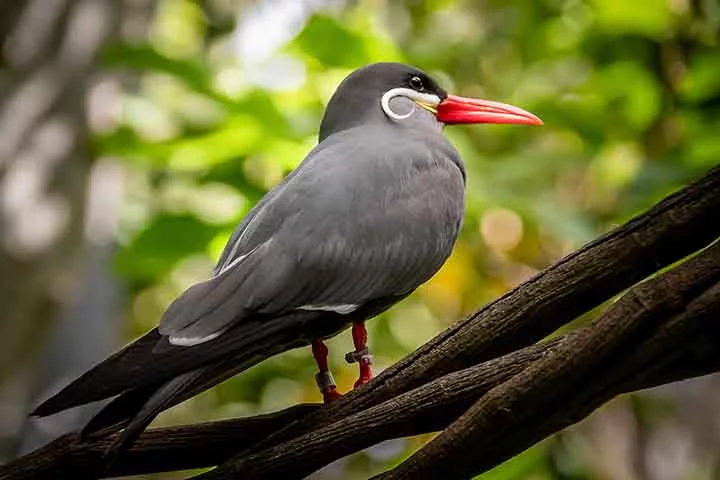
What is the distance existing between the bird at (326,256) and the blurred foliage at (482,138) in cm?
21

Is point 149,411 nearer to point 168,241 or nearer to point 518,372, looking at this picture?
point 518,372

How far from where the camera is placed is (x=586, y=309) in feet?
3.66

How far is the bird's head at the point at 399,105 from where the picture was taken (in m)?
1.73

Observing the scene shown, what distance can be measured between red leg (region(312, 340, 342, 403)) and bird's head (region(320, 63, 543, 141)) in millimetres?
334

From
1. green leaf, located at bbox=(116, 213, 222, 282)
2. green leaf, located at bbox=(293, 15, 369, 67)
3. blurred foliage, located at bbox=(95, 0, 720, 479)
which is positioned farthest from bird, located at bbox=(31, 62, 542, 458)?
green leaf, located at bbox=(293, 15, 369, 67)

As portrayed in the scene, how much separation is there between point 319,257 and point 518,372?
42 centimetres

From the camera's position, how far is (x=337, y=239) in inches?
57.4

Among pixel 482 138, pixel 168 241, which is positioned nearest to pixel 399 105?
pixel 168 241

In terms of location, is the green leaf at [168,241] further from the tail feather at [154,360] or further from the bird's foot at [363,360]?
the tail feather at [154,360]

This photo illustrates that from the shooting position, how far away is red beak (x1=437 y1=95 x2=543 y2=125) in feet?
5.68

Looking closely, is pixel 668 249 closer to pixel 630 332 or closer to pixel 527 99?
pixel 630 332

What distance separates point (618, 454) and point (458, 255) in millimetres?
619

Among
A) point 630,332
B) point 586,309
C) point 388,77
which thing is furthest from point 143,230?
point 630,332

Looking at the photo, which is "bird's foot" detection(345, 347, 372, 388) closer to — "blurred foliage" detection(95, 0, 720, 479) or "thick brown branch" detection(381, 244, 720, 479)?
"blurred foliage" detection(95, 0, 720, 479)
